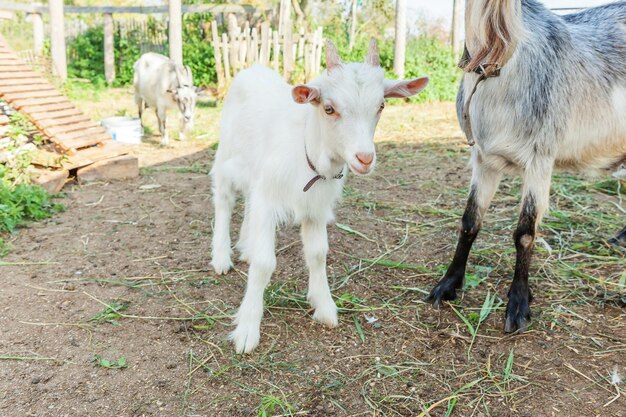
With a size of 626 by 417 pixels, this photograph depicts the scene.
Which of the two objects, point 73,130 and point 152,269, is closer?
point 152,269

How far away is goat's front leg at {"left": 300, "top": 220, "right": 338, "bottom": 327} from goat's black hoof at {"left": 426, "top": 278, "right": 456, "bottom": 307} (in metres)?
0.62

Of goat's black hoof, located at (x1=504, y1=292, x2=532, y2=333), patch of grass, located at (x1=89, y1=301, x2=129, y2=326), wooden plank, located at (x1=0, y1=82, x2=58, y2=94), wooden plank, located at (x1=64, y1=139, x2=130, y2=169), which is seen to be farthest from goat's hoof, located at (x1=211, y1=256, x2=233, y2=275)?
wooden plank, located at (x1=0, y1=82, x2=58, y2=94)

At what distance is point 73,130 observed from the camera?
5.86m

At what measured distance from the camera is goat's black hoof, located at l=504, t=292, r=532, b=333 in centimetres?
292

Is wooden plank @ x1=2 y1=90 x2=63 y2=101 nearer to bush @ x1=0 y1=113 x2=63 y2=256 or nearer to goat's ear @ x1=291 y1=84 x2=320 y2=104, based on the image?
bush @ x1=0 y1=113 x2=63 y2=256

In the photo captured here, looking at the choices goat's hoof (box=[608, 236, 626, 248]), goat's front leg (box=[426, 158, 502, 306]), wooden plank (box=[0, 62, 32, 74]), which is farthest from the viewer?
wooden plank (box=[0, 62, 32, 74])

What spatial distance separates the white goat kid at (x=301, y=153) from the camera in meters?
2.40

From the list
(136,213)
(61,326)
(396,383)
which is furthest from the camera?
(136,213)

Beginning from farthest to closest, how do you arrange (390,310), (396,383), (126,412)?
(390,310)
(396,383)
(126,412)

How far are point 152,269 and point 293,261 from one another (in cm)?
97

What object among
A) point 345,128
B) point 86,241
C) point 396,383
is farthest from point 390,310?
point 86,241

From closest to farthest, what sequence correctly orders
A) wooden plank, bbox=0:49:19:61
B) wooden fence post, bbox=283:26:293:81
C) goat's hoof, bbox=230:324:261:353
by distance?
goat's hoof, bbox=230:324:261:353 < wooden plank, bbox=0:49:19:61 < wooden fence post, bbox=283:26:293:81

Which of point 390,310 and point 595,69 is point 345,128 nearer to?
point 390,310

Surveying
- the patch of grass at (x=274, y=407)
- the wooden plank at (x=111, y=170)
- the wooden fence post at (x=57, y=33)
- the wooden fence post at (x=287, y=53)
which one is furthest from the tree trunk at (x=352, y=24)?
the patch of grass at (x=274, y=407)
